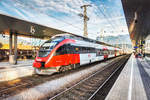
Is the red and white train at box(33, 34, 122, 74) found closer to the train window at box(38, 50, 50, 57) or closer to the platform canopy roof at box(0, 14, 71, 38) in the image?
the train window at box(38, 50, 50, 57)

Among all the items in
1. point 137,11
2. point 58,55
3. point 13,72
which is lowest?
point 13,72

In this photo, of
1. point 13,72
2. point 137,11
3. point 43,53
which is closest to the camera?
point 43,53

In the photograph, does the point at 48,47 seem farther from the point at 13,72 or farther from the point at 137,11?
the point at 137,11

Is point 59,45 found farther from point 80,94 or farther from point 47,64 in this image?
point 80,94

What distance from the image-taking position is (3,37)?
1864 cm

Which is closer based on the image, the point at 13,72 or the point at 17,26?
the point at 13,72

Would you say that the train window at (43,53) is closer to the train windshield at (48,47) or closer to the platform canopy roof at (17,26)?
the train windshield at (48,47)

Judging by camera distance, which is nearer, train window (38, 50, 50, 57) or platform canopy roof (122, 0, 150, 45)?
train window (38, 50, 50, 57)

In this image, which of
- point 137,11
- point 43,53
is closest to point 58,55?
point 43,53

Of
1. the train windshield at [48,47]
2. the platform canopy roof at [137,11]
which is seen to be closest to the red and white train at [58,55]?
the train windshield at [48,47]

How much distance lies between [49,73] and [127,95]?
542cm

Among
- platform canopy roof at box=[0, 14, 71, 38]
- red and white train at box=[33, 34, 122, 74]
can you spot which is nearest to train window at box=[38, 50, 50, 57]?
red and white train at box=[33, 34, 122, 74]

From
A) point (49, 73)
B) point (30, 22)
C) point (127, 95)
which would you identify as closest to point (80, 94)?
point (127, 95)

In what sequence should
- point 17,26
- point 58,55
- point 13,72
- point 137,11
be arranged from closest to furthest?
point 58,55
point 13,72
point 137,11
point 17,26
